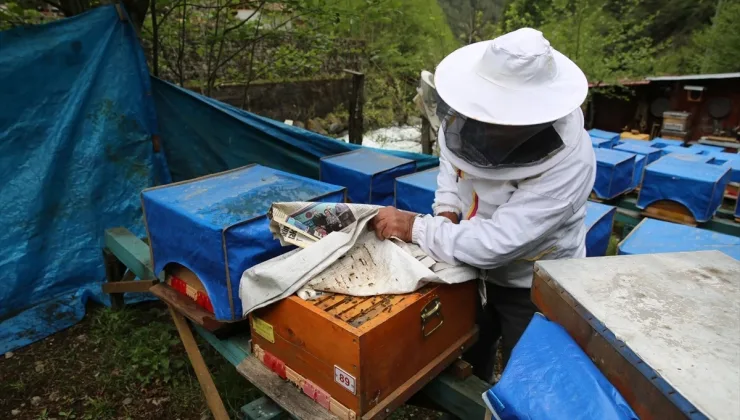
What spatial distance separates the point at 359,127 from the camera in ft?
17.9

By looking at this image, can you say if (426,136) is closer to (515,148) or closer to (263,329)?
(515,148)

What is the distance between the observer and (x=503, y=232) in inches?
58.8

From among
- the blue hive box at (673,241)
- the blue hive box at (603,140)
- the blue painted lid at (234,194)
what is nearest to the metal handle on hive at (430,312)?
the blue painted lid at (234,194)

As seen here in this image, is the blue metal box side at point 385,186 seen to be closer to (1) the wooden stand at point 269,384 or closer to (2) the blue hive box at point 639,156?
(1) the wooden stand at point 269,384

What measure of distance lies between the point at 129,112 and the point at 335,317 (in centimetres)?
281

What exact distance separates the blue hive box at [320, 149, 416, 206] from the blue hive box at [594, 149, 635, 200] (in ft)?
7.47

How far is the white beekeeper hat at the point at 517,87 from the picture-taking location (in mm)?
1421

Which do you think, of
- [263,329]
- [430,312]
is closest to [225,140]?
[263,329]

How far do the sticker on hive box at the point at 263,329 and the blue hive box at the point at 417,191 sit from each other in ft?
4.76

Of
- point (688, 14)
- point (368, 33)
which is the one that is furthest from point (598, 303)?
point (688, 14)

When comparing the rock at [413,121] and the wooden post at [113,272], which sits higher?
the wooden post at [113,272]

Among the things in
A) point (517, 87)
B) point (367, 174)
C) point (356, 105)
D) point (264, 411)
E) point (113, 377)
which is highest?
point (517, 87)

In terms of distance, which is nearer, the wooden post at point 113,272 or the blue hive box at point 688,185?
the wooden post at point 113,272

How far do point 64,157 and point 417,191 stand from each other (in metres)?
2.40
